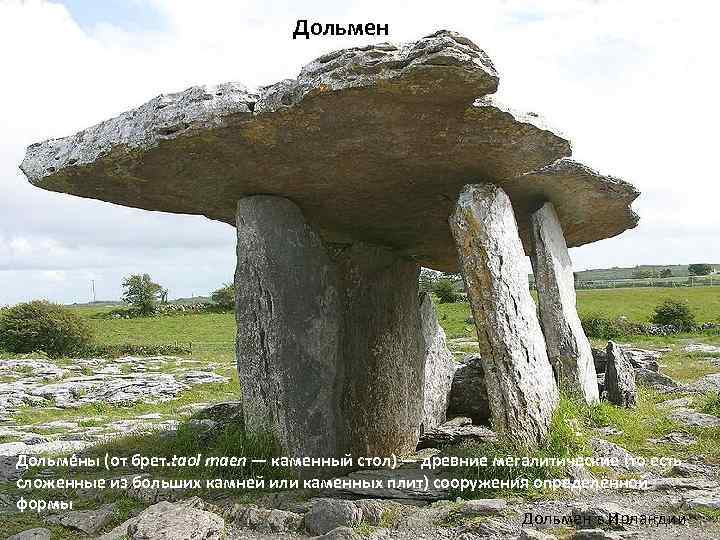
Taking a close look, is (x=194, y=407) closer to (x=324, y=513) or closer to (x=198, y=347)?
(x=324, y=513)

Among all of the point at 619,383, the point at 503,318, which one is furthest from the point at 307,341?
the point at 619,383

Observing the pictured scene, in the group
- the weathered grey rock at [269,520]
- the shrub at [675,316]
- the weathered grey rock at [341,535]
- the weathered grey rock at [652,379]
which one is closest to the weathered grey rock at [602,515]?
the weathered grey rock at [341,535]

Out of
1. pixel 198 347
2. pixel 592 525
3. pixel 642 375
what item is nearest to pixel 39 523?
pixel 592 525

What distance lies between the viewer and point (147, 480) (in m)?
6.56

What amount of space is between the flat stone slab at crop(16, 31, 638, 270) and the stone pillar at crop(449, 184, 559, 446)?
1.79 ft

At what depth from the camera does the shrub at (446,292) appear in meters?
36.8

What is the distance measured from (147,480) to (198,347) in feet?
64.1

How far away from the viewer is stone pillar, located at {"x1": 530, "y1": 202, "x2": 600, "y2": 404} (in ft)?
29.8

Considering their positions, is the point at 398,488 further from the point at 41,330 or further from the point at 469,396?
the point at 41,330

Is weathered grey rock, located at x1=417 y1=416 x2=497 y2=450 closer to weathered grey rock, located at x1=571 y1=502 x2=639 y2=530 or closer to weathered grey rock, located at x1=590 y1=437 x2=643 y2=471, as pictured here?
weathered grey rock, located at x1=590 y1=437 x2=643 y2=471

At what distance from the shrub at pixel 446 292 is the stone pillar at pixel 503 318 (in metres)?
29.7

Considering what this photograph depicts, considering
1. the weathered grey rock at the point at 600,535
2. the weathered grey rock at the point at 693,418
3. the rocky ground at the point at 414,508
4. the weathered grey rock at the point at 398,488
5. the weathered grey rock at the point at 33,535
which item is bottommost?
the weathered grey rock at the point at 693,418

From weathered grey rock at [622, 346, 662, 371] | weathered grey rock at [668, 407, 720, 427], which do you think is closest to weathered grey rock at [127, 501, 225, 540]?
weathered grey rock at [668, 407, 720, 427]

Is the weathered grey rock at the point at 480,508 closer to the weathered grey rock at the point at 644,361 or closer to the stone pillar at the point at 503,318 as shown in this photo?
the stone pillar at the point at 503,318
